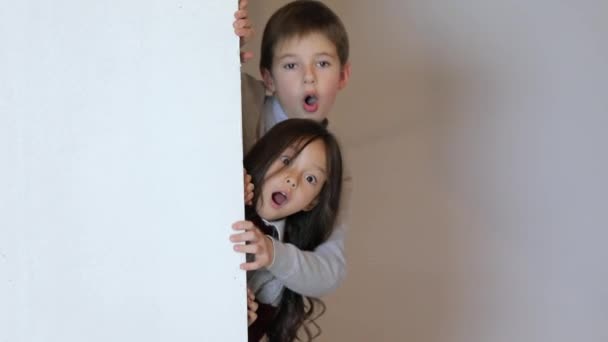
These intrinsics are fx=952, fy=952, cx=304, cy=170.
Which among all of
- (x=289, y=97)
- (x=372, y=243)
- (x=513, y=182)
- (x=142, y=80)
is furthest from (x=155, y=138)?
(x=513, y=182)

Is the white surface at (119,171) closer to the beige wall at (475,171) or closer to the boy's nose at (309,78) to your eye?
the boy's nose at (309,78)

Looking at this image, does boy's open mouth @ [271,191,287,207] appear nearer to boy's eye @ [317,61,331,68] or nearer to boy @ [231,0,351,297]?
boy @ [231,0,351,297]

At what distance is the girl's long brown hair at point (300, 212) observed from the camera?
1431mm

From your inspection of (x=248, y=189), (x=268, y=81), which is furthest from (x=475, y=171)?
(x=248, y=189)

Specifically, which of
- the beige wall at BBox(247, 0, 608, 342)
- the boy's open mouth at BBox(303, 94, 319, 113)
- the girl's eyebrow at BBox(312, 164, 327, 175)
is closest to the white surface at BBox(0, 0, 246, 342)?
the girl's eyebrow at BBox(312, 164, 327, 175)

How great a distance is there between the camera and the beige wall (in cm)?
246

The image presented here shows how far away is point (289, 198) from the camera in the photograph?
1.43m

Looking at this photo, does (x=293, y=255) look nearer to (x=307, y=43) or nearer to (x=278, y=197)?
(x=278, y=197)

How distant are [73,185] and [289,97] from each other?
1.73ft

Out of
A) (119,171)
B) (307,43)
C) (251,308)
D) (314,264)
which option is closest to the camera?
(119,171)

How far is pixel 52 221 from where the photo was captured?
1124 mm

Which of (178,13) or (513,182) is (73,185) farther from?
(513,182)

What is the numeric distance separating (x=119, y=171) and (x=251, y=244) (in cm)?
19

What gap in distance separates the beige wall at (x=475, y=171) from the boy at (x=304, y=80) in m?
0.81
